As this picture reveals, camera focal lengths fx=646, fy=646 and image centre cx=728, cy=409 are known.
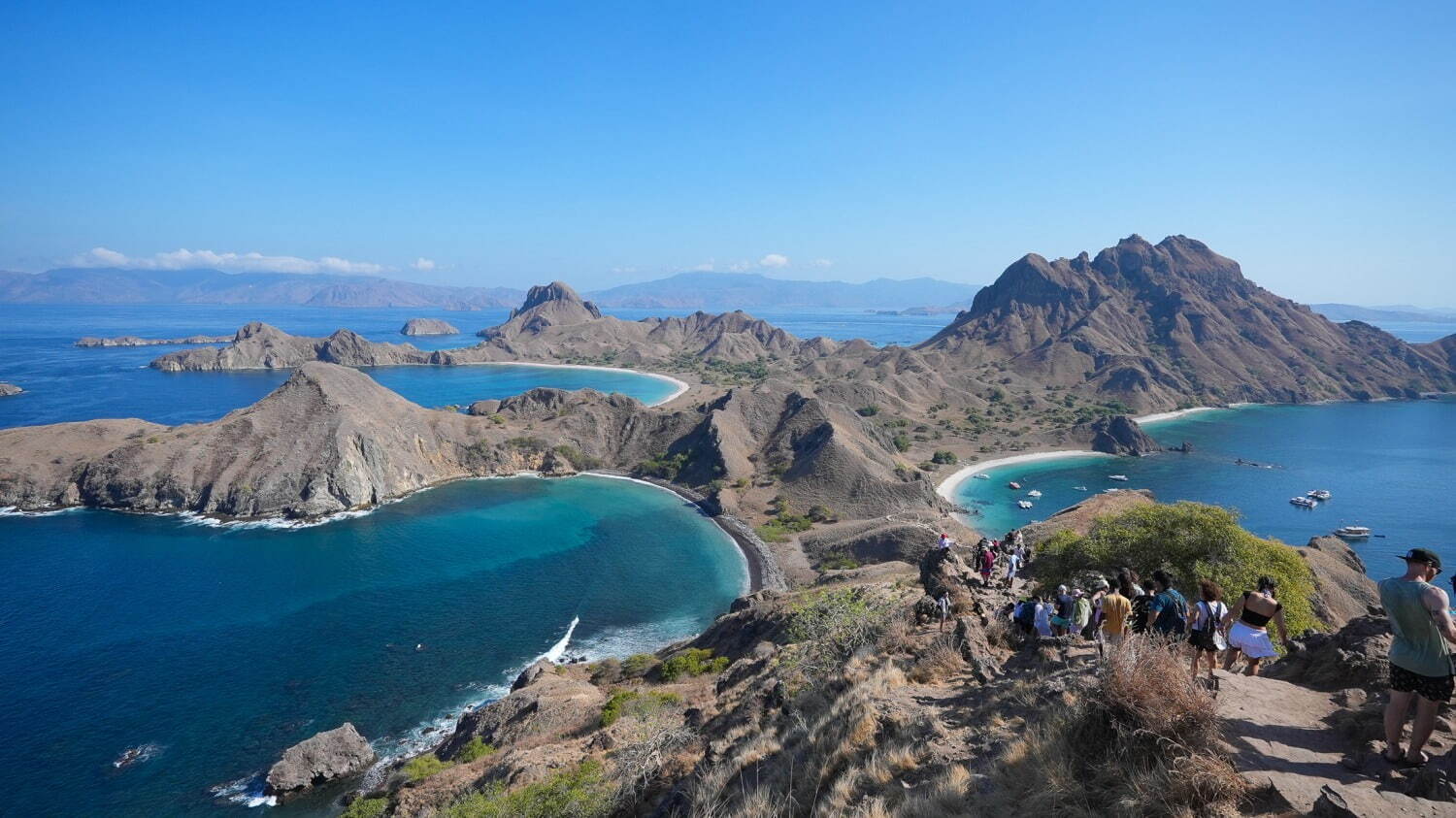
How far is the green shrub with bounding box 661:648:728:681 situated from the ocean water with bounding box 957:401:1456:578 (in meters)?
46.2

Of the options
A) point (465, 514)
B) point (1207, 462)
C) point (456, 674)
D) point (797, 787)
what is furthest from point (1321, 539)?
point (465, 514)

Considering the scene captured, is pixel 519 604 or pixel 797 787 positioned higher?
pixel 797 787

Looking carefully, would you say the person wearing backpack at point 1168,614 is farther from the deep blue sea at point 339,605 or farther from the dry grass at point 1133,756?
the deep blue sea at point 339,605

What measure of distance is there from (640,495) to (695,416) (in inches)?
762

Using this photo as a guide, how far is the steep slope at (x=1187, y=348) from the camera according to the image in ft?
516

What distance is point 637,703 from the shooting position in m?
28.3

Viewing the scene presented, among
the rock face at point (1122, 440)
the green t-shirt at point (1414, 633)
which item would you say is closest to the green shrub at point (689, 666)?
the green t-shirt at point (1414, 633)

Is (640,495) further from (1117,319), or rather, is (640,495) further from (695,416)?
(1117,319)

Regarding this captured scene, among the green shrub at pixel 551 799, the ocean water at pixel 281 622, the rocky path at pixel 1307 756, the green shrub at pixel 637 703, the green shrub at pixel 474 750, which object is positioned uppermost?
the rocky path at pixel 1307 756

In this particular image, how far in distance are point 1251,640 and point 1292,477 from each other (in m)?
108

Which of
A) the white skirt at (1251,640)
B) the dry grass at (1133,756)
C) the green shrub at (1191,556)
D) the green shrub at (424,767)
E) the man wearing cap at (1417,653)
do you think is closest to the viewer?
the dry grass at (1133,756)

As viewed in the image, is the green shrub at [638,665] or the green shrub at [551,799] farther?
the green shrub at [638,665]

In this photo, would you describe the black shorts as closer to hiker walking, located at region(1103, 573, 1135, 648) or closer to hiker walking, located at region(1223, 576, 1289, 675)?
hiker walking, located at region(1223, 576, 1289, 675)

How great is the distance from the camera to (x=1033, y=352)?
172 m
